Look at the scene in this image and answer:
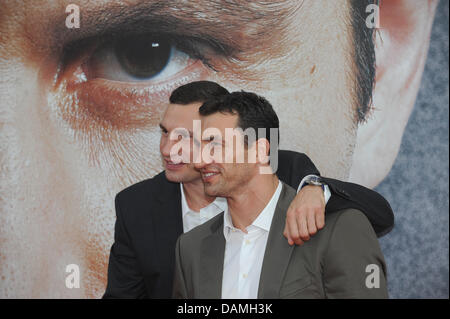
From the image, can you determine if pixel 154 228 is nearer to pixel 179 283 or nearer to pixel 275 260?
pixel 179 283

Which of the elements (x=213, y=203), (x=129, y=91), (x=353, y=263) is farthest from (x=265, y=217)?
(x=129, y=91)

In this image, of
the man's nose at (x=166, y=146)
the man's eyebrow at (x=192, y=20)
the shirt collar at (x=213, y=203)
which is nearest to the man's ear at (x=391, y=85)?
the man's eyebrow at (x=192, y=20)

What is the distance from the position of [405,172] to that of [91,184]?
142 centimetres

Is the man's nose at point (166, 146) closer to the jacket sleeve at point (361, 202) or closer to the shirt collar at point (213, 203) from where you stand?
the shirt collar at point (213, 203)

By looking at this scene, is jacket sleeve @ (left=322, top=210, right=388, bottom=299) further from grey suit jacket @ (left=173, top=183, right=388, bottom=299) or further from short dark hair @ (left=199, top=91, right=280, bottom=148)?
short dark hair @ (left=199, top=91, right=280, bottom=148)

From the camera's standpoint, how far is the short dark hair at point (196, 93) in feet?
5.56

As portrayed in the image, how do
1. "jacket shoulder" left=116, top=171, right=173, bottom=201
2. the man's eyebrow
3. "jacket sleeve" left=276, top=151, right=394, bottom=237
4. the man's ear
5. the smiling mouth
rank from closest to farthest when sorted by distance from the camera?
"jacket sleeve" left=276, top=151, right=394, bottom=237
the smiling mouth
"jacket shoulder" left=116, top=171, right=173, bottom=201
the man's eyebrow
the man's ear

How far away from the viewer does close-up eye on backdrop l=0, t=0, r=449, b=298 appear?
1.99 metres

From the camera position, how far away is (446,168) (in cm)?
219

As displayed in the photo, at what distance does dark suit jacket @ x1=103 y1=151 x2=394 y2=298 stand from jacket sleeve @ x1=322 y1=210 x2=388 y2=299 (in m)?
0.50

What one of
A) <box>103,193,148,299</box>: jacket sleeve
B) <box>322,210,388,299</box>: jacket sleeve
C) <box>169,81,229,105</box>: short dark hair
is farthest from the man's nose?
<box>322,210,388,299</box>: jacket sleeve

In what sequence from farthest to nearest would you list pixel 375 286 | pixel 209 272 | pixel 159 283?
1. pixel 159 283
2. pixel 209 272
3. pixel 375 286
